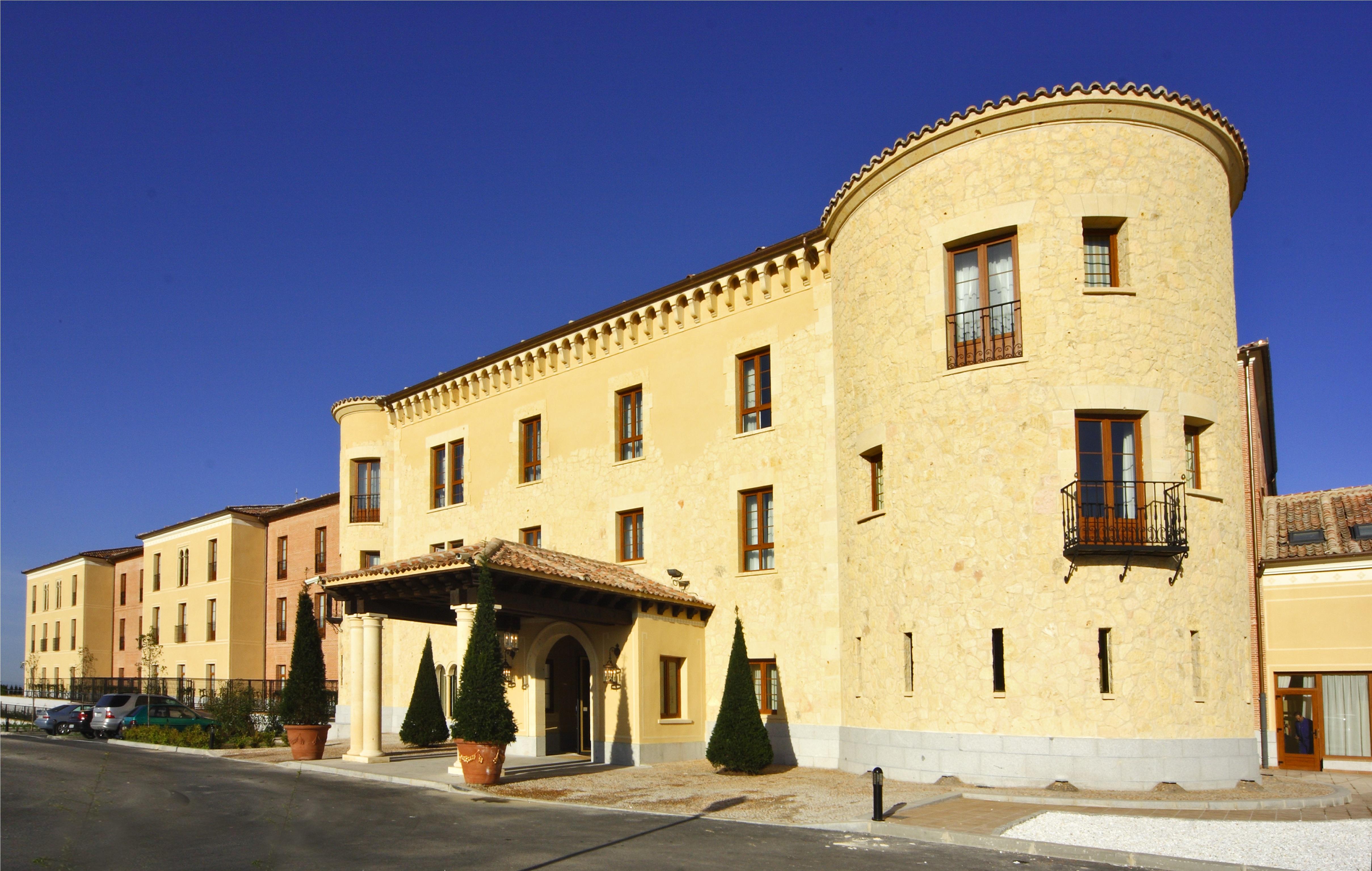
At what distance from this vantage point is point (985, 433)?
18812 millimetres

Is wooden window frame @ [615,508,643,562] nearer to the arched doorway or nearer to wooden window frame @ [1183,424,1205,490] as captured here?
the arched doorway

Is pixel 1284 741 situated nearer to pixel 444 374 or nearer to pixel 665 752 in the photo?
pixel 665 752

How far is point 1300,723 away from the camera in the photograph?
23188mm

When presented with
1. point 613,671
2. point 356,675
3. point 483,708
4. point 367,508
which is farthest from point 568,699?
point 367,508

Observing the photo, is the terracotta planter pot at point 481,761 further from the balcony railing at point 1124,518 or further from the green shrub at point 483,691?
the balcony railing at point 1124,518

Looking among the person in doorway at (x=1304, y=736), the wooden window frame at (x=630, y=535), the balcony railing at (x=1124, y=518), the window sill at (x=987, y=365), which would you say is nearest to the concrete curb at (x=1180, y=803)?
the balcony railing at (x=1124, y=518)

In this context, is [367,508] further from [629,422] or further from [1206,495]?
[1206,495]

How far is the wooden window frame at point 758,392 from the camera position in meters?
24.5

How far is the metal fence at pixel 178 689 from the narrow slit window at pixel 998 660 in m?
24.5

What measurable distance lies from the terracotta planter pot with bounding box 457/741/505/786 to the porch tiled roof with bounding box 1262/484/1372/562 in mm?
18031

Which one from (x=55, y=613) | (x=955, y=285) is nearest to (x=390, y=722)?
(x=955, y=285)

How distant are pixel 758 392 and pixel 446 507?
13.2 meters

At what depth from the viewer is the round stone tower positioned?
57.6 ft

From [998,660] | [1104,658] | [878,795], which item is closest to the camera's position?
[878,795]
